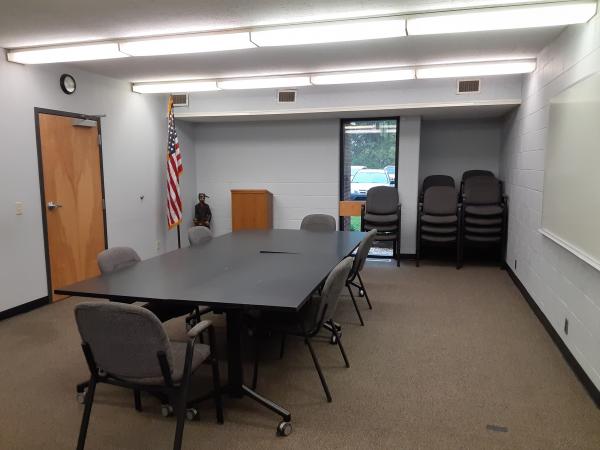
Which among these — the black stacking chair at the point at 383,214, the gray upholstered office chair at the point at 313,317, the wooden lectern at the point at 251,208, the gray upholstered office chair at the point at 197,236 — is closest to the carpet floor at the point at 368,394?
the gray upholstered office chair at the point at 313,317

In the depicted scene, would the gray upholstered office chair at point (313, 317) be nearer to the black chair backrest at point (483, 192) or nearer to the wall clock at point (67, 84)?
the wall clock at point (67, 84)

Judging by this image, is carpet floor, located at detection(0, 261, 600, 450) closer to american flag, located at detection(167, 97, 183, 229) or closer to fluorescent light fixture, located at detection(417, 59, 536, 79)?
american flag, located at detection(167, 97, 183, 229)

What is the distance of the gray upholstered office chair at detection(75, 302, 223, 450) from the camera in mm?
1849

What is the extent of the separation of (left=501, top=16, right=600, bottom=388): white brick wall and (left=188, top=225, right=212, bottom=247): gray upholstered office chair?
305 centimetres

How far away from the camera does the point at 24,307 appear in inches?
168

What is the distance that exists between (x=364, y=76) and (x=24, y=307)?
4302 mm

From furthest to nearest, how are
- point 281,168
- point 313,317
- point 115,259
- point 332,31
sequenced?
point 281,168
point 332,31
point 115,259
point 313,317

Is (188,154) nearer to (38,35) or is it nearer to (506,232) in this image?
(38,35)

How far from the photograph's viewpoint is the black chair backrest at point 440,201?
6148 mm

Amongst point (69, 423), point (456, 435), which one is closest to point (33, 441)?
point (69, 423)

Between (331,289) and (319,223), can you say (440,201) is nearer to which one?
(319,223)

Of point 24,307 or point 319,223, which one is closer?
point 24,307

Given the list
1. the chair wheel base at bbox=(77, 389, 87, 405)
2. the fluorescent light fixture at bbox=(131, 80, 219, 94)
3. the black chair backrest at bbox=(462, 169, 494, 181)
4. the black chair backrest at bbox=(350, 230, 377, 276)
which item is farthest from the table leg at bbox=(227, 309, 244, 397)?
the black chair backrest at bbox=(462, 169, 494, 181)

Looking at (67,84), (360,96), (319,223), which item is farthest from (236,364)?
(360,96)
